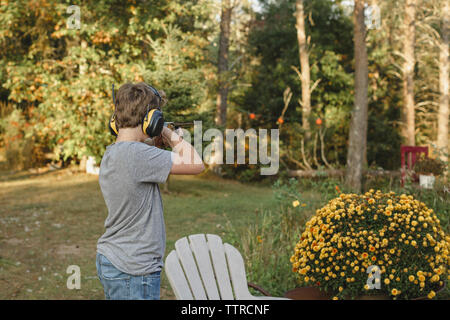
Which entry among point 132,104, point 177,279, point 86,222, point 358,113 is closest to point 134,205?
point 132,104

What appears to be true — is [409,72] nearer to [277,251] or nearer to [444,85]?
[444,85]

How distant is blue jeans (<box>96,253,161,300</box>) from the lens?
2.20 m

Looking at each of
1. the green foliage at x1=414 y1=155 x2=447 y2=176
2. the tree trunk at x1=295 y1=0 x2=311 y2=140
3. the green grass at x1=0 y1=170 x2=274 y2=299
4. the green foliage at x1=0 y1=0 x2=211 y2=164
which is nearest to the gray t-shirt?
the green grass at x1=0 y1=170 x2=274 y2=299

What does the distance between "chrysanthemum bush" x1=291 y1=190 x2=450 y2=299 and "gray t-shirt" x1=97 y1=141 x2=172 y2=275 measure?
1.60 metres

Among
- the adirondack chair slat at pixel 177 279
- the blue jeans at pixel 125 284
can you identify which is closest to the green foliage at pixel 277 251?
the adirondack chair slat at pixel 177 279

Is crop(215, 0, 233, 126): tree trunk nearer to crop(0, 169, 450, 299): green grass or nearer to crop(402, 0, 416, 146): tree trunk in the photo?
crop(0, 169, 450, 299): green grass

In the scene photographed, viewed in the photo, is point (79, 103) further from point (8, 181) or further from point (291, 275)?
Result: point (291, 275)

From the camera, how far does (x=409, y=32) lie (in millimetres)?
15305

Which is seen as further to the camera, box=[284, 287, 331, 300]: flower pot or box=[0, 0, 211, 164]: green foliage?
box=[0, 0, 211, 164]: green foliage

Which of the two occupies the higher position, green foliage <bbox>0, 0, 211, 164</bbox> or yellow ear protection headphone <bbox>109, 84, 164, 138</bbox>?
green foliage <bbox>0, 0, 211, 164</bbox>

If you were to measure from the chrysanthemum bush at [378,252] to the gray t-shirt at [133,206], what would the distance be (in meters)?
1.60

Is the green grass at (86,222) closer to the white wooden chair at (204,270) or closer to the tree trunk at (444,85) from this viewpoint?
the white wooden chair at (204,270)

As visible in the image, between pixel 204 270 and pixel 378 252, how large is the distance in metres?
1.27

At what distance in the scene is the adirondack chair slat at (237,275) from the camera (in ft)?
9.95
